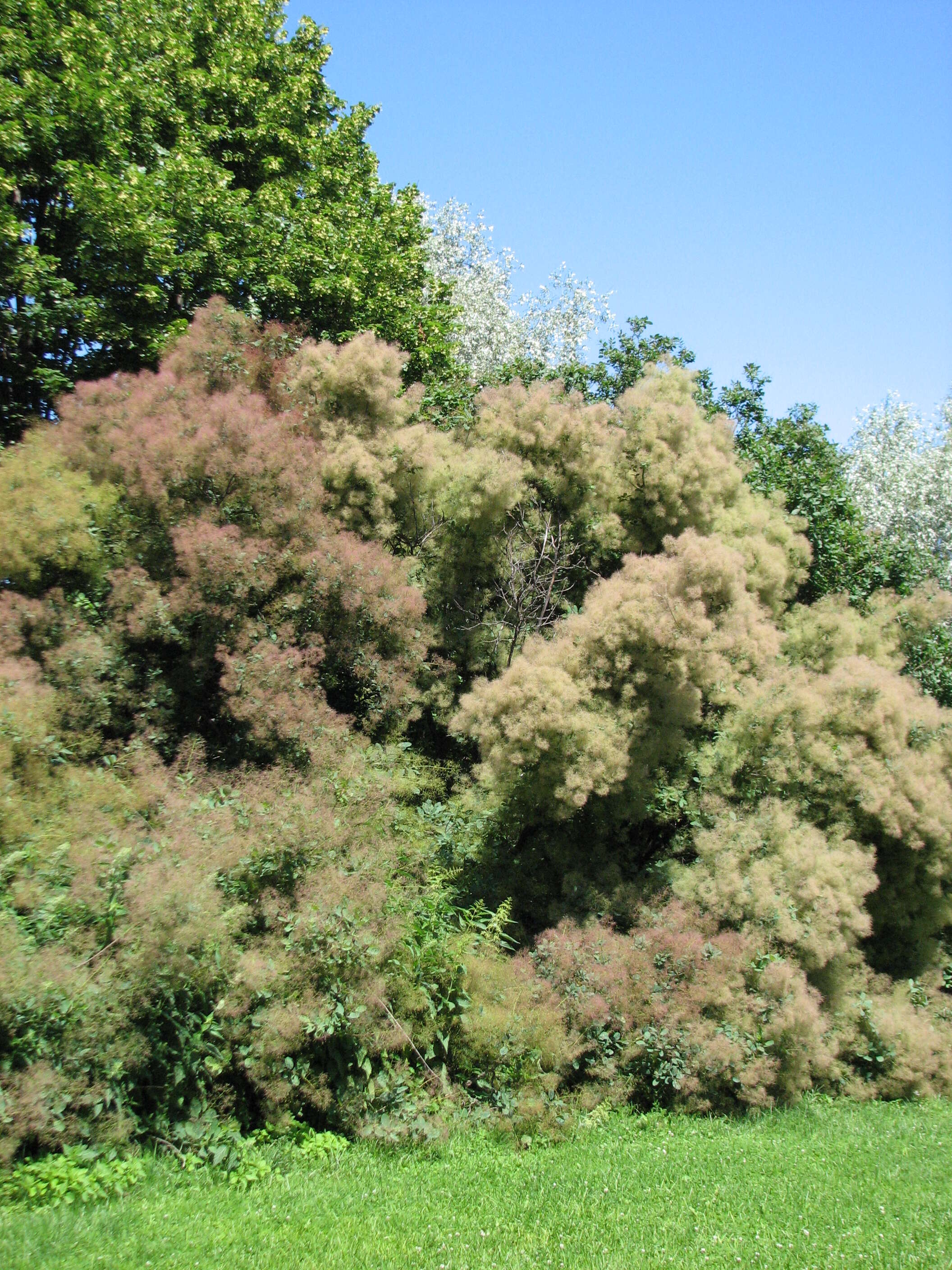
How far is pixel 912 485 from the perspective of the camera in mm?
24281

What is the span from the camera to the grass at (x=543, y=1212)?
454cm

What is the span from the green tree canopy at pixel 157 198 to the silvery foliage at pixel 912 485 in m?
15.3

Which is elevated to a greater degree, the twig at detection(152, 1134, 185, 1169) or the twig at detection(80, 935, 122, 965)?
the twig at detection(80, 935, 122, 965)

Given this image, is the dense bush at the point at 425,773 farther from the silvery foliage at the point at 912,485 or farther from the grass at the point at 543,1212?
the silvery foliage at the point at 912,485

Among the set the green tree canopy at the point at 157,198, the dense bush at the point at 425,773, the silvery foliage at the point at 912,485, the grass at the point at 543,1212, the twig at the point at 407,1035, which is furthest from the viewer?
the silvery foliage at the point at 912,485

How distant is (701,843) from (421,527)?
187 inches

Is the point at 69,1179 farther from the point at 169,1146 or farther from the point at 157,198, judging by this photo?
the point at 157,198

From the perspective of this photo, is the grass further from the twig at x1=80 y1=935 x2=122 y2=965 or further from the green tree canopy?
the green tree canopy

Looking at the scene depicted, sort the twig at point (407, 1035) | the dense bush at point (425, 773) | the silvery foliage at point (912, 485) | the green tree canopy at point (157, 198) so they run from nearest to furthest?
the dense bush at point (425, 773) → the twig at point (407, 1035) → the green tree canopy at point (157, 198) → the silvery foliage at point (912, 485)

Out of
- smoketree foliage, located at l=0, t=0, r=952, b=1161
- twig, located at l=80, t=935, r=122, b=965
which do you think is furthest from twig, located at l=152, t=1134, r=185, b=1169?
twig, located at l=80, t=935, r=122, b=965

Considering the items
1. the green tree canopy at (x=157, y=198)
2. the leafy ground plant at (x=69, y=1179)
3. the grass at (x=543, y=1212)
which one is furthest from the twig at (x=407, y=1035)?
the green tree canopy at (x=157, y=198)

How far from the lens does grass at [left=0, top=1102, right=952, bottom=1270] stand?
4535mm

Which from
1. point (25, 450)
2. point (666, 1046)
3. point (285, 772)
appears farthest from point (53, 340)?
point (666, 1046)

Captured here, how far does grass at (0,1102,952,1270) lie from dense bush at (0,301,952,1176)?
377 millimetres
